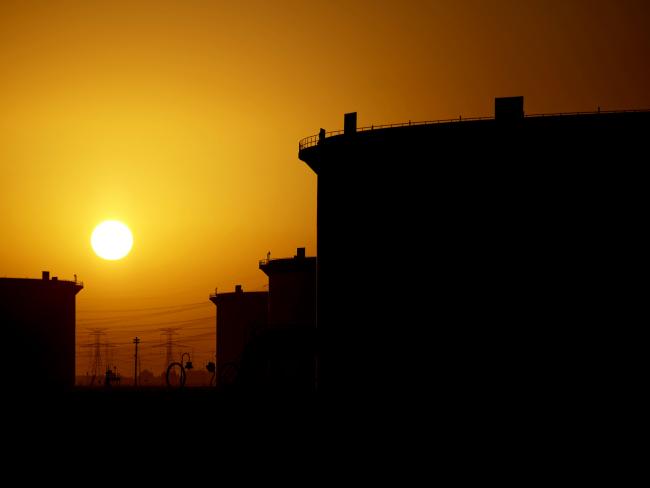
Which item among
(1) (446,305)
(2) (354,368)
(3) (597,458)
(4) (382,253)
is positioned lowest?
(3) (597,458)

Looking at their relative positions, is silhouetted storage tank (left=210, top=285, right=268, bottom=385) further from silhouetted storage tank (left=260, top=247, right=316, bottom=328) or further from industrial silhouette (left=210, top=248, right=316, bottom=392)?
silhouetted storage tank (left=260, top=247, right=316, bottom=328)

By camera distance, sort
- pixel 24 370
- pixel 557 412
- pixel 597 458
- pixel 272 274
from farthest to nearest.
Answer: pixel 24 370
pixel 272 274
pixel 557 412
pixel 597 458

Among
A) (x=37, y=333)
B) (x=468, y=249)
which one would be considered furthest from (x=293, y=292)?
(x=468, y=249)

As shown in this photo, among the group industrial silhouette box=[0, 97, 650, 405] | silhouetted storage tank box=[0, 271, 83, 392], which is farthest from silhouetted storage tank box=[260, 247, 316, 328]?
silhouetted storage tank box=[0, 271, 83, 392]

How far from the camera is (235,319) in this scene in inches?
3066

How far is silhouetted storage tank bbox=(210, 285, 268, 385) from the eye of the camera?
7531 centimetres

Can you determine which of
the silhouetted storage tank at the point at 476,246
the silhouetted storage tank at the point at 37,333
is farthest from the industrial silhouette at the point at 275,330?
the silhouetted storage tank at the point at 37,333

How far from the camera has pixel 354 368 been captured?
32281 mm

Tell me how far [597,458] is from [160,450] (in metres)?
12.0

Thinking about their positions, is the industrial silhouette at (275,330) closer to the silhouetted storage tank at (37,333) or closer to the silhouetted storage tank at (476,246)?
the silhouetted storage tank at (476,246)

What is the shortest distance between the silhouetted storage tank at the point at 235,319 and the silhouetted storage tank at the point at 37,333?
46.0 ft

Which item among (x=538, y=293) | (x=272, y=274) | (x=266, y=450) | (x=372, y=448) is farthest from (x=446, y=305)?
(x=272, y=274)

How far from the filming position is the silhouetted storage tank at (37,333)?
201ft

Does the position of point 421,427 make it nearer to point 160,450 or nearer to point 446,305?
point 446,305
